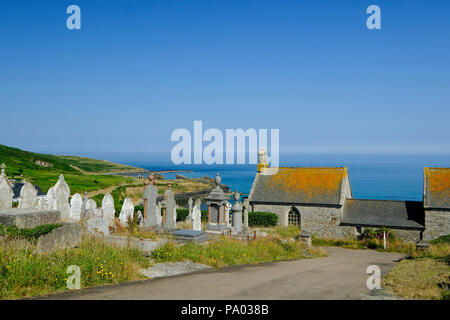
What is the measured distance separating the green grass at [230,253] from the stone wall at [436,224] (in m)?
14.2

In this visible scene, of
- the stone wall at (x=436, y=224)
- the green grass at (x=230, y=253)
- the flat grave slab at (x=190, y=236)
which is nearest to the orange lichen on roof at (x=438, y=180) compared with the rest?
the stone wall at (x=436, y=224)

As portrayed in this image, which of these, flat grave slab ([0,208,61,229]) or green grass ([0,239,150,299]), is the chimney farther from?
flat grave slab ([0,208,61,229])

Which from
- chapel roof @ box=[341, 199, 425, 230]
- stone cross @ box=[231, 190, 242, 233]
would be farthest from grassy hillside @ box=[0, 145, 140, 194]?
chapel roof @ box=[341, 199, 425, 230]

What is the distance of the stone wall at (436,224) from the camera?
89.7 ft

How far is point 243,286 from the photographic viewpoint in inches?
365

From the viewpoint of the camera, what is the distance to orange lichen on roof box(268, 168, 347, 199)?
107ft

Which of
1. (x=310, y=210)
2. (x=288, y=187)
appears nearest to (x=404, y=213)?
(x=310, y=210)

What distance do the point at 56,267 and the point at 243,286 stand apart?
4503mm

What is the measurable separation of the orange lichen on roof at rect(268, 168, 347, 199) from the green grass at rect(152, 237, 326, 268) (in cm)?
1495

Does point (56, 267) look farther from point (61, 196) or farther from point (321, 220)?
point (321, 220)

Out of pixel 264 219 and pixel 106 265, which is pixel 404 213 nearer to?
pixel 264 219

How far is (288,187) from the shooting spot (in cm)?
3400

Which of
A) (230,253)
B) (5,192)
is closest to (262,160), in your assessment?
(5,192)
